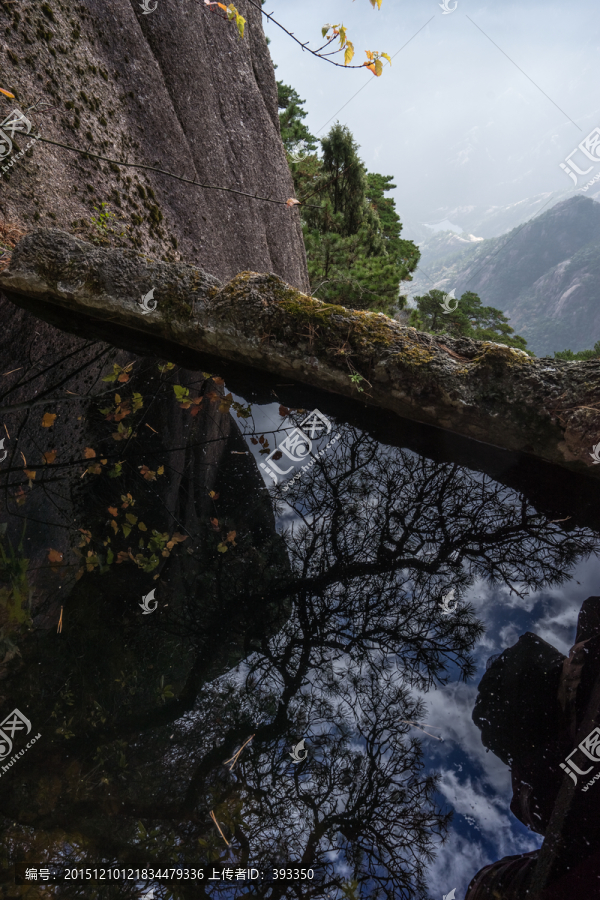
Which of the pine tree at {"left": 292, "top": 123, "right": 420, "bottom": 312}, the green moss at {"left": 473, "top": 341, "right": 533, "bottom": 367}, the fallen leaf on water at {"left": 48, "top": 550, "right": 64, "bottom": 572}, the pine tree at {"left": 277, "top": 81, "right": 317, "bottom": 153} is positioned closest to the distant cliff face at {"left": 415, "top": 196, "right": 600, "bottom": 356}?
the pine tree at {"left": 277, "top": 81, "right": 317, "bottom": 153}

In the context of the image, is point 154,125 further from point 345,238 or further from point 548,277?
point 548,277

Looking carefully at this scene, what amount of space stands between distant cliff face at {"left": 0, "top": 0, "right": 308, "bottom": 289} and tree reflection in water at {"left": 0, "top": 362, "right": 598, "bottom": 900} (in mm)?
3164

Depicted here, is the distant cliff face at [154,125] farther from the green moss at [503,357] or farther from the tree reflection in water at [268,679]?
the green moss at [503,357]

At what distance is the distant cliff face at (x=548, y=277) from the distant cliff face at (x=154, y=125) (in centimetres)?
7280

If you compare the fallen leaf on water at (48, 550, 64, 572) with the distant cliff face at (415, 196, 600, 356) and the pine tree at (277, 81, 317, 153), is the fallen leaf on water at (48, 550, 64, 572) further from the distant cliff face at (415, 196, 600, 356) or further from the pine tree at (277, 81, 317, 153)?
the distant cliff face at (415, 196, 600, 356)

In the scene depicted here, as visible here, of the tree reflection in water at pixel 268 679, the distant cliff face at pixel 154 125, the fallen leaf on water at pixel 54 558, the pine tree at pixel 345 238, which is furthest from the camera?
the pine tree at pixel 345 238

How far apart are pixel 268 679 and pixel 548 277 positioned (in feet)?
351

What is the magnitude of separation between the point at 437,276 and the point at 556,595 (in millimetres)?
142462

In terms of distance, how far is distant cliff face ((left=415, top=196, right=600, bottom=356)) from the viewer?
7344cm

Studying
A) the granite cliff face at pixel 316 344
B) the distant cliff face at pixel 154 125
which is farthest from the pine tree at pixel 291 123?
the granite cliff face at pixel 316 344

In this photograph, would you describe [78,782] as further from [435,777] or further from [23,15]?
[23,15]

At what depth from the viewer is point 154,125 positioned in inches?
177

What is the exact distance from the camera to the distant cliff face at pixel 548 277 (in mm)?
73438

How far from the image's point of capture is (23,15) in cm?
324
